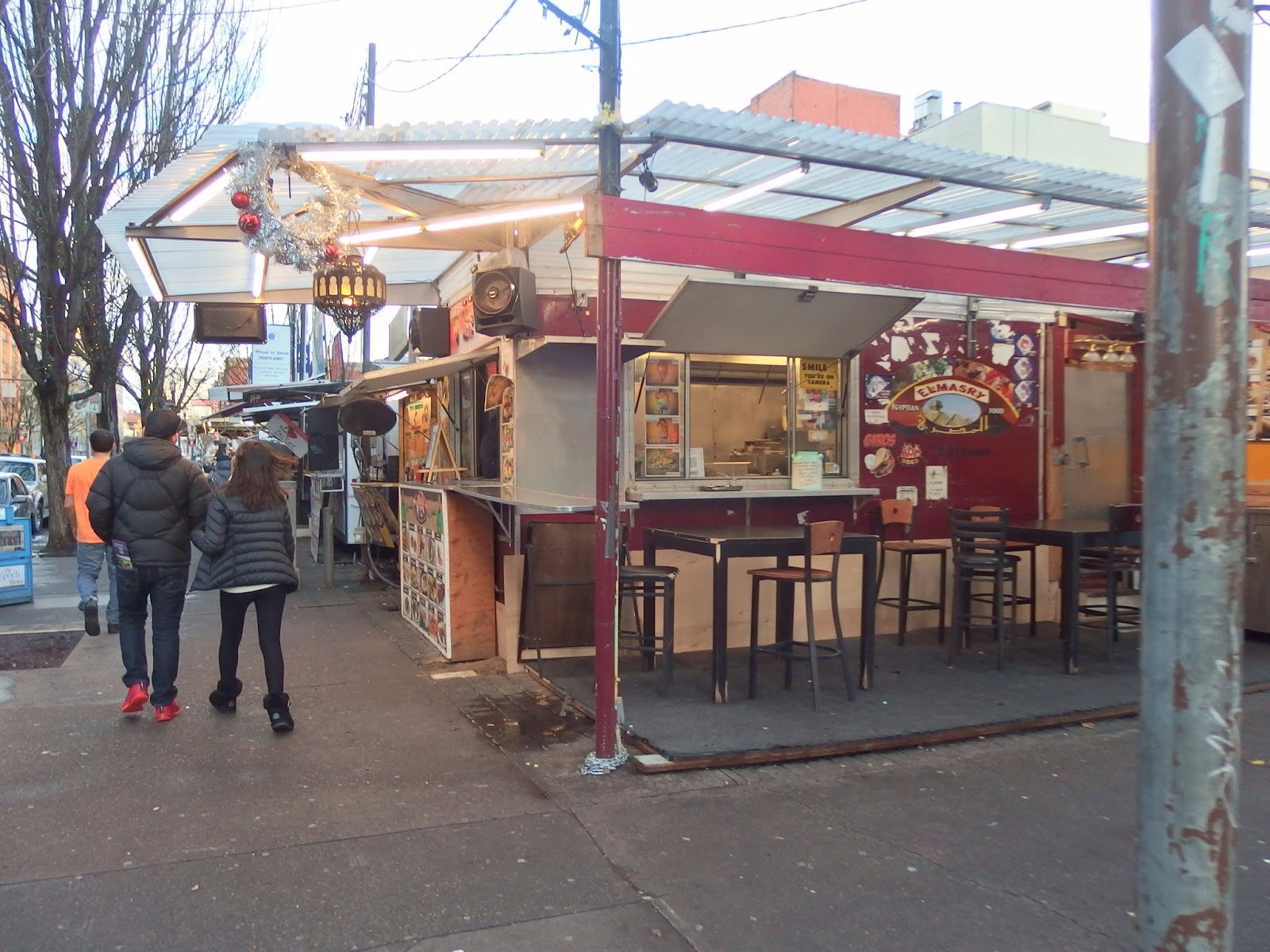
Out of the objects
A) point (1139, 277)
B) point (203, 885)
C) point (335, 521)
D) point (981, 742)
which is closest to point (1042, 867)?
point (981, 742)

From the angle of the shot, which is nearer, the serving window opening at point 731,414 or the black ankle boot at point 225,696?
the black ankle boot at point 225,696

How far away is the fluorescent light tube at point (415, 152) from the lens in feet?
17.1

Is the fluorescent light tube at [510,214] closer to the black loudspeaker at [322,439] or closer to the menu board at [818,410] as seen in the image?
the menu board at [818,410]

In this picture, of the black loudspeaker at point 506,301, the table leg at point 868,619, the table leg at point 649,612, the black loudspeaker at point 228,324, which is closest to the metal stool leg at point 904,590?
the table leg at point 868,619

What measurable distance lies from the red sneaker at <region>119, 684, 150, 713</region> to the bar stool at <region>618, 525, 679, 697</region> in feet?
9.58

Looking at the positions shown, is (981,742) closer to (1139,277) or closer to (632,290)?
(1139,277)

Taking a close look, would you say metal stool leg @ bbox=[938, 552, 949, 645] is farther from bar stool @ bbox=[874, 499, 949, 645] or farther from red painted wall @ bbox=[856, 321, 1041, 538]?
red painted wall @ bbox=[856, 321, 1041, 538]

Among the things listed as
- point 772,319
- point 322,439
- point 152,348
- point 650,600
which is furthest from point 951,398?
point 152,348

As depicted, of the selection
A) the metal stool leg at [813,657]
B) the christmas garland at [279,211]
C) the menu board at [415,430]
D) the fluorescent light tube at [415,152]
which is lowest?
the metal stool leg at [813,657]

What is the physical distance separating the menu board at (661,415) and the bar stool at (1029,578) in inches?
97.2

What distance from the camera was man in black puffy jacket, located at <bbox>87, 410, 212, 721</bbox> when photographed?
227 inches

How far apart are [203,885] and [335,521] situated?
12387mm

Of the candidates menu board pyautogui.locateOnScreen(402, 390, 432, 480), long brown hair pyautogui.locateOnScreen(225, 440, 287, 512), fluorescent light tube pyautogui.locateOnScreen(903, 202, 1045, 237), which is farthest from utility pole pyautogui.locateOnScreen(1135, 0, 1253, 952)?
menu board pyautogui.locateOnScreen(402, 390, 432, 480)

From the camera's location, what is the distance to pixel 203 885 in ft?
12.2
